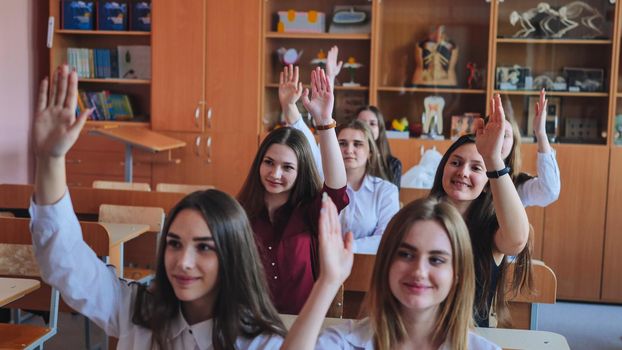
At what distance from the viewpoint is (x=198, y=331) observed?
1.56m

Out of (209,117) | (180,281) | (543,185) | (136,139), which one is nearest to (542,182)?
(543,185)

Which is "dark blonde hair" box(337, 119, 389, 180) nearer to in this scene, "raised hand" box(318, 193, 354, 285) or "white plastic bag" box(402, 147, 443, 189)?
"white plastic bag" box(402, 147, 443, 189)

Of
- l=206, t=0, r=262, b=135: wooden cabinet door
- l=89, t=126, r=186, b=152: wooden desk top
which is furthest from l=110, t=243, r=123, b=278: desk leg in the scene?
l=206, t=0, r=262, b=135: wooden cabinet door

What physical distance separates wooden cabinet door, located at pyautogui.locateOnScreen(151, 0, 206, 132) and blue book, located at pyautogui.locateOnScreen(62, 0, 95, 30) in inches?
23.0

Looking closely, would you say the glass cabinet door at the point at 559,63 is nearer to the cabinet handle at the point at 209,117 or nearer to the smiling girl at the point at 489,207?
the cabinet handle at the point at 209,117

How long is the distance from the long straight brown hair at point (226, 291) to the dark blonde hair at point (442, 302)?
21 cm

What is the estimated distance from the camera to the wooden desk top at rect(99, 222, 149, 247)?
130 inches

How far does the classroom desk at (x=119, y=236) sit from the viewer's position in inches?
129

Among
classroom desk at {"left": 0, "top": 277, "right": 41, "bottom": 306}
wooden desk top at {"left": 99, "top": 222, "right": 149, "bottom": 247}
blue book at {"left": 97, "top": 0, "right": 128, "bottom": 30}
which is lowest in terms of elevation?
classroom desk at {"left": 0, "top": 277, "right": 41, "bottom": 306}

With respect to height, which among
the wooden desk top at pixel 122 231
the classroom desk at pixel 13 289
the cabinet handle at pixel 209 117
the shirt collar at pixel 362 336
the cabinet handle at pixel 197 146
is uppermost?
the cabinet handle at pixel 209 117

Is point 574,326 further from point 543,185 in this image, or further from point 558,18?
point 558,18

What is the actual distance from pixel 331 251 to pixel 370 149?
93.4 inches

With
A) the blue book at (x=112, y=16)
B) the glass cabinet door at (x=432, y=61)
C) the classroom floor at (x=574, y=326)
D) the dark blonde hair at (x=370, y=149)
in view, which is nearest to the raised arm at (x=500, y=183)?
the dark blonde hair at (x=370, y=149)

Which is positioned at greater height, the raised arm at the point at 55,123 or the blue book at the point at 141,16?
the blue book at the point at 141,16
